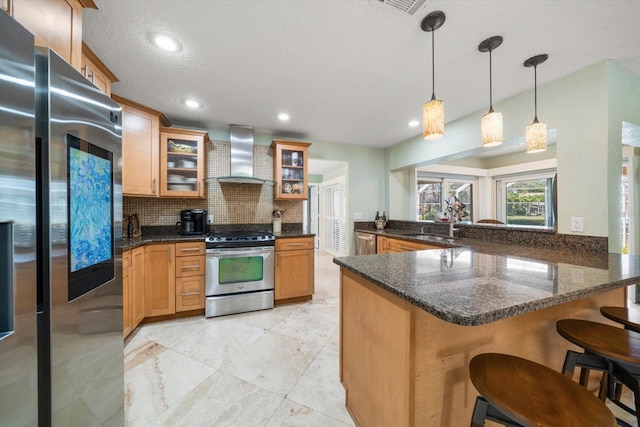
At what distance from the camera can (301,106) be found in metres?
2.73

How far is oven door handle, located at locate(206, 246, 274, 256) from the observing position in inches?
107

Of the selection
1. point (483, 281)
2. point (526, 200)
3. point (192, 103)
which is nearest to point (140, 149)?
point (192, 103)

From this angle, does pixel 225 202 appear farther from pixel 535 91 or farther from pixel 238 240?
pixel 535 91

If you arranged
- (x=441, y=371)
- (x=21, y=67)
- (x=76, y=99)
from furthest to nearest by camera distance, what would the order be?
(x=441, y=371), (x=76, y=99), (x=21, y=67)

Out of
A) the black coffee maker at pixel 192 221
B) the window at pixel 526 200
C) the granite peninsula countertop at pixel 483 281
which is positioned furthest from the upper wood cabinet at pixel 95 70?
the window at pixel 526 200

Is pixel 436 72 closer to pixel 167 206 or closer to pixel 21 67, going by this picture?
pixel 21 67

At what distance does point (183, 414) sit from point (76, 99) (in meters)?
1.74

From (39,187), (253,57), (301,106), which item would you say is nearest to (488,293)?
(39,187)

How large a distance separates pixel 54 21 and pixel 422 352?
2.17 meters

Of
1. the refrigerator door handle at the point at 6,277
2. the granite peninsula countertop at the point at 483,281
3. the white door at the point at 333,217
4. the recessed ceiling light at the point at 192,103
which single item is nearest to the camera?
the refrigerator door handle at the point at 6,277

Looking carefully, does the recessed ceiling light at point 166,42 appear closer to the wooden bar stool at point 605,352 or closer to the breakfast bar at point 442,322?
the breakfast bar at point 442,322

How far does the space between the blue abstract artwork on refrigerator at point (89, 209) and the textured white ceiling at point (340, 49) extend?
3.68ft

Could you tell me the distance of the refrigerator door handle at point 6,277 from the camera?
23.6 inches

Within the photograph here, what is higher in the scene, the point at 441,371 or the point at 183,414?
the point at 441,371
